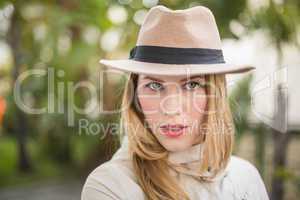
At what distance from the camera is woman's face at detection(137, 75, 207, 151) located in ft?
2.96

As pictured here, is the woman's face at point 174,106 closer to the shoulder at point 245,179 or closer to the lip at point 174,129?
the lip at point 174,129

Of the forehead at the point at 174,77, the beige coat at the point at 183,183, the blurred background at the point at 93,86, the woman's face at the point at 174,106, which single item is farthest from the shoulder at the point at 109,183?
the blurred background at the point at 93,86

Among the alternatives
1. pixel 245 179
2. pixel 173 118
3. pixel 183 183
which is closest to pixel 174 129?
pixel 173 118

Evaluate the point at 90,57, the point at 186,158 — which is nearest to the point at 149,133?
the point at 186,158

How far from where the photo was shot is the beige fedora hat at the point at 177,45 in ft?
2.94

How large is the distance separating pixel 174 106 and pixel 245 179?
31cm

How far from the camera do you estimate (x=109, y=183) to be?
35.3 inches

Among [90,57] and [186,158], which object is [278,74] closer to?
[186,158]

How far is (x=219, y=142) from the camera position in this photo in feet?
3.20

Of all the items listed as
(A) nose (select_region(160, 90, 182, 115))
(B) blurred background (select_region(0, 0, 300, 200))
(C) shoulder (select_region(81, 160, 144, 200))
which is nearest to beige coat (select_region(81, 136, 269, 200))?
(C) shoulder (select_region(81, 160, 144, 200))

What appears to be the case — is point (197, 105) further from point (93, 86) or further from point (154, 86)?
point (93, 86)

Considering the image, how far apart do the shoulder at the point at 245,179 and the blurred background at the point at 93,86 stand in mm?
187

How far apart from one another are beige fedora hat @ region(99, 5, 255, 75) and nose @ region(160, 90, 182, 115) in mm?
61

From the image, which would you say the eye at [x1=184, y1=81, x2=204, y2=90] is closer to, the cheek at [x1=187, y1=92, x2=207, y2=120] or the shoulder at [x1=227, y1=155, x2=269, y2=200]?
the cheek at [x1=187, y1=92, x2=207, y2=120]
